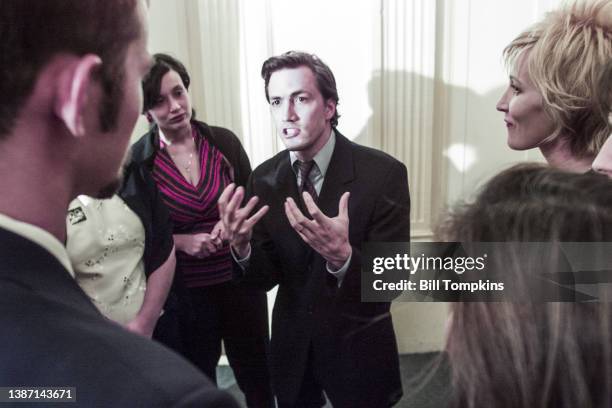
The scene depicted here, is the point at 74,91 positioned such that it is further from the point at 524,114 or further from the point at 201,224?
the point at 524,114

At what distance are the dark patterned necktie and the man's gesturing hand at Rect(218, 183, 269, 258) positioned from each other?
0.41 ft

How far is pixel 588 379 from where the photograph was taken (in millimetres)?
509

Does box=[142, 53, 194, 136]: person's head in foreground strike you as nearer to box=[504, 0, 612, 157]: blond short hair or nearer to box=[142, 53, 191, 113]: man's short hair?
box=[142, 53, 191, 113]: man's short hair

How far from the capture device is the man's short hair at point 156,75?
42.3 inches

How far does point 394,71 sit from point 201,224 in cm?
60

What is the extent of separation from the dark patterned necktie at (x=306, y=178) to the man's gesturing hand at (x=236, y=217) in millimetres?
124

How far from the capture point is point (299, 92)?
43.4 inches

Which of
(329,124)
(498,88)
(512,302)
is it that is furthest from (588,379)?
(498,88)

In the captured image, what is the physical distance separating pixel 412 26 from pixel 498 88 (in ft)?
0.88

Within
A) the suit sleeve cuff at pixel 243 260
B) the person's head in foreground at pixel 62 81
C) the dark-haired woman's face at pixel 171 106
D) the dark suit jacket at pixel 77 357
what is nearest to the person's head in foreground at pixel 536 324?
the dark suit jacket at pixel 77 357

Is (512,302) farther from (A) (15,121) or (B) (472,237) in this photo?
(A) (15,121)

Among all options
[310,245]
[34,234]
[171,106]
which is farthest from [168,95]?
[34,234]

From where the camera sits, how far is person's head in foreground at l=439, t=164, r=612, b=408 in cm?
51

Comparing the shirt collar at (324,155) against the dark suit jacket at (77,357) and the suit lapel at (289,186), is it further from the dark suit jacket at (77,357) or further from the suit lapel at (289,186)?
the dark suit jacket at (77,357)
